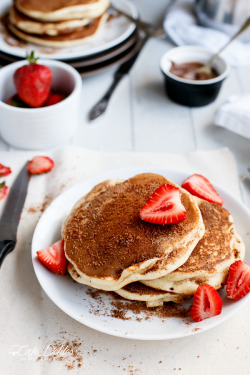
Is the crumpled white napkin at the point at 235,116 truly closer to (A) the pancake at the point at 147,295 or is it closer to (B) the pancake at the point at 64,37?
(B) the pancake at the point at 64,37

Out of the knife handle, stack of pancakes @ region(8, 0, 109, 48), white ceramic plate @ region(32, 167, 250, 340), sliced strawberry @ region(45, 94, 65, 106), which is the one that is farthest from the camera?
stack of pancakes @ region(8, 0, 109, 48)

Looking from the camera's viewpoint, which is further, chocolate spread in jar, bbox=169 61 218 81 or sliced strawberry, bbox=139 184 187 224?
chocolate spread in jar, bbox=169 61 218 81

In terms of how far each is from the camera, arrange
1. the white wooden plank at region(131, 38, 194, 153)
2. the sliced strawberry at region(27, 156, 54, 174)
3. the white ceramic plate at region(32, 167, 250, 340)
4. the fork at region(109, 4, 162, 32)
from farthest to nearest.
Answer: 1. the fork at region(109, 4, 162, 32)
2. the white wooden plank at region(131, 38, 194, 153)
3. the sliced strawberry at region(27, 156, 54, 174)
4. the white ceramic plate at region(32, 167, 250, 340)

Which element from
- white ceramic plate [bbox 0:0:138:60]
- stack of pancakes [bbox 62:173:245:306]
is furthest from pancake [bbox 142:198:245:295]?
white ceramic plate [bbox 0:0:138:60]

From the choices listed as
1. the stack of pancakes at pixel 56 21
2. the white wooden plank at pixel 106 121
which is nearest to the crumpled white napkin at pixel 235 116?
the white wooden plank at pixel 106 121

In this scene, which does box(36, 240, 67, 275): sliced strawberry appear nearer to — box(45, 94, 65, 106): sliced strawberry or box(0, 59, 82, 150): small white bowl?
box(0, 59, 82, 150): small white bowl

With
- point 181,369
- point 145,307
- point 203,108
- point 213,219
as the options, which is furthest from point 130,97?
point 181,369

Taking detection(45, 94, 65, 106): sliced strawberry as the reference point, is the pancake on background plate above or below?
above

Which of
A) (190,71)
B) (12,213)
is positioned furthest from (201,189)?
(190,71)
